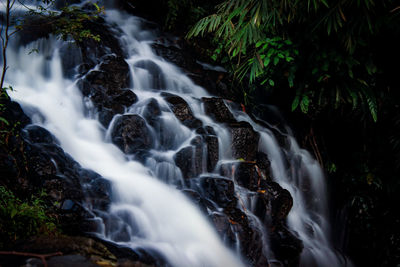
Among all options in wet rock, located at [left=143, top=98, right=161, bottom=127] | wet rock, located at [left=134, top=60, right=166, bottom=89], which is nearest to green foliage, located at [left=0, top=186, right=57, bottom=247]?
wet rock, located at [left=143, top=98, right=161, bottom=127]

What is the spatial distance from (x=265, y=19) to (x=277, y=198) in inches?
98.0

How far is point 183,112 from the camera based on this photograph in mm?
4676

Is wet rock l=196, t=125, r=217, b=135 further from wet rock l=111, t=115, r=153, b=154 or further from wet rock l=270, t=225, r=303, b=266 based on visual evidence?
wet rock l=270, t=225, r=303, b=266

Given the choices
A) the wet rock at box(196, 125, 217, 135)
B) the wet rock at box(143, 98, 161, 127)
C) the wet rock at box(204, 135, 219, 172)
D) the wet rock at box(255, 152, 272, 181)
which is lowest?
the wet rock at box(255, 152, 272, 181)

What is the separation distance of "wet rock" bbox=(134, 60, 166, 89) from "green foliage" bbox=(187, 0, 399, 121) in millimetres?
1618

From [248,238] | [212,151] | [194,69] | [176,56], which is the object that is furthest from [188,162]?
[176,56]

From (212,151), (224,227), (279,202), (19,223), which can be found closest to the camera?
(19,223)

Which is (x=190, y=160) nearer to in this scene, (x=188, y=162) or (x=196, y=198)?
(x=188, y=162)

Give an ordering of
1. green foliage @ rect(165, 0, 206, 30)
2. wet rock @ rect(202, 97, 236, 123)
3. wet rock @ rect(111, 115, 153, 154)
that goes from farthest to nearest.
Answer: green foliage @ rect(165, 0, 206, 30) → wet rock @ rect(202, 97, 236, 123) → wet rock @ rect(111, 115, 153, 154)

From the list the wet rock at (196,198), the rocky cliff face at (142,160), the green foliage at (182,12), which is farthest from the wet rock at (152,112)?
the green foliage at (182,12)

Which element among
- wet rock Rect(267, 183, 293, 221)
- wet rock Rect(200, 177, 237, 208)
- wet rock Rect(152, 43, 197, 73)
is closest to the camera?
wet rock Rect(200, 177, 237, 208)

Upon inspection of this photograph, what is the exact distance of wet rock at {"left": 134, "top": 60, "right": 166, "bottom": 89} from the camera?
555 cm

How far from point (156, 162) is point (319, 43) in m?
2.86

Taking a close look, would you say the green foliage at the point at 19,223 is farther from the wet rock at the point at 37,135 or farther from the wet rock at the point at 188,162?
the wet rock at the point at 188,162
